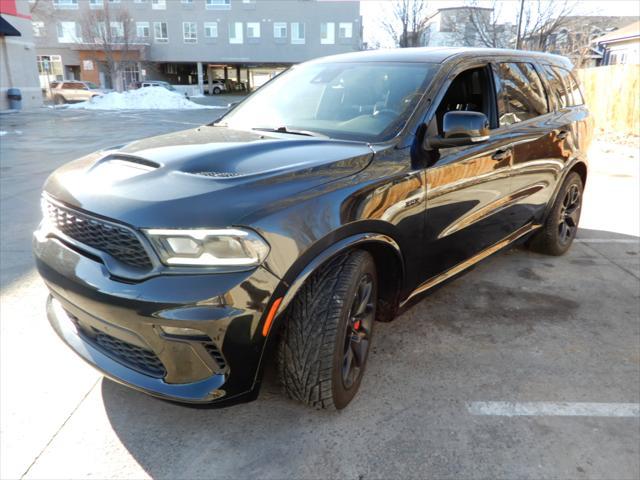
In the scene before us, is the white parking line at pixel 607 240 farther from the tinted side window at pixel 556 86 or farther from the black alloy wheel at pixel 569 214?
the tinted side window at pixel 556 86

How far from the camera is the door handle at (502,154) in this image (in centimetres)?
351

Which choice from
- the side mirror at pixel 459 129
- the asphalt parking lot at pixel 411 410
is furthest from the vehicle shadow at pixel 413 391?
the side mirror at pixel 459 129

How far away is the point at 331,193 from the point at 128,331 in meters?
1.04

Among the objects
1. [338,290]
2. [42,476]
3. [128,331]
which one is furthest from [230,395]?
[42,476]

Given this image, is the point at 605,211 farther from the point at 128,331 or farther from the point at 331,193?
the point at 128,331

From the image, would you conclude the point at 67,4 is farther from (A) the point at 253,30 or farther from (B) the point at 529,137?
(B) the point at 529,137

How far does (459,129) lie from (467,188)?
52 cm

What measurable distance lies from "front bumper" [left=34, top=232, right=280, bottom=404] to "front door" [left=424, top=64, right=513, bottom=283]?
4.38ft

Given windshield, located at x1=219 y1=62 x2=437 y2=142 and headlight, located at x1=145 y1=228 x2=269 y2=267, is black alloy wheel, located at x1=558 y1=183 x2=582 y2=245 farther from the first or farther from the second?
headlight, located at x1=145 y1=228 x2=269 y2=267

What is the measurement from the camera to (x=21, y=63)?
27.5m

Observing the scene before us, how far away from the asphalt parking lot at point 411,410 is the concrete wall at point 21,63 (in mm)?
26794

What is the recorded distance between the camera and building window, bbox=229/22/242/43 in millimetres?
50781

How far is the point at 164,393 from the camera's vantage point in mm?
2129

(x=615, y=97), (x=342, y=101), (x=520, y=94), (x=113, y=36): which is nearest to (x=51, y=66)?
(x=113, y=36)
